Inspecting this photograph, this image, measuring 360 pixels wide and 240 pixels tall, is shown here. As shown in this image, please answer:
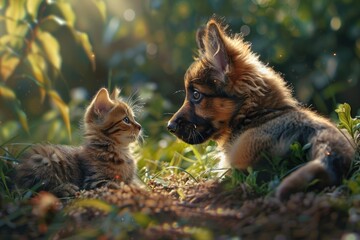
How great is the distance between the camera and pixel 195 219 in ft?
12.1

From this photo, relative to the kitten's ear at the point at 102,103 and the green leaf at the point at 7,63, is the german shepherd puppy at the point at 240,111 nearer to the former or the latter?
the kitten's ear at the point at 102,103

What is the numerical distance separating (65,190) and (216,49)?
165 cm

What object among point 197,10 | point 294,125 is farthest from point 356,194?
point 197,10

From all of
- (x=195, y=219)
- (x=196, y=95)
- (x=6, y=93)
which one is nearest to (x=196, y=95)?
(x=196, y=95)

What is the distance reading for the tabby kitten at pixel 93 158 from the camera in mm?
4918

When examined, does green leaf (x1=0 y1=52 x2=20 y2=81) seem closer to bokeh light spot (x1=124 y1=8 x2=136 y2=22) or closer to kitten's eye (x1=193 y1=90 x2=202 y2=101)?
kitten's eye (x1=193 y1=90 x2=202 y2=101)

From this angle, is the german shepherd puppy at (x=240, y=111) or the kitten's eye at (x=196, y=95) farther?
the kitten's eye at (x=196, y=95)

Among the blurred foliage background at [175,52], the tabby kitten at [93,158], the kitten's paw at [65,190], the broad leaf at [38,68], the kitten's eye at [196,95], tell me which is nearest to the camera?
the kitten's paw at [65,190]

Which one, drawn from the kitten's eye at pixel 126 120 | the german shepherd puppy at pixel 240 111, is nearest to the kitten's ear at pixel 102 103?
the kitten's eye at pixel 126 120

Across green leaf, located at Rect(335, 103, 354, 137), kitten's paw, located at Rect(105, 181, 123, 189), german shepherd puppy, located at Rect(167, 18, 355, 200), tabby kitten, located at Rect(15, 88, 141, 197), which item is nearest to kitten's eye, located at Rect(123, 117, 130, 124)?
tabby kitten, located at Rect(15, 88, 141, 197)

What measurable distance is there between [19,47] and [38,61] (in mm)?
232

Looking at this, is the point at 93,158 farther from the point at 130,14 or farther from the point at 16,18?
the point at 130,14

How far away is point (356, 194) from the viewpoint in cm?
385

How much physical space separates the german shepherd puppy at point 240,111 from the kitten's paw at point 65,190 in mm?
989
